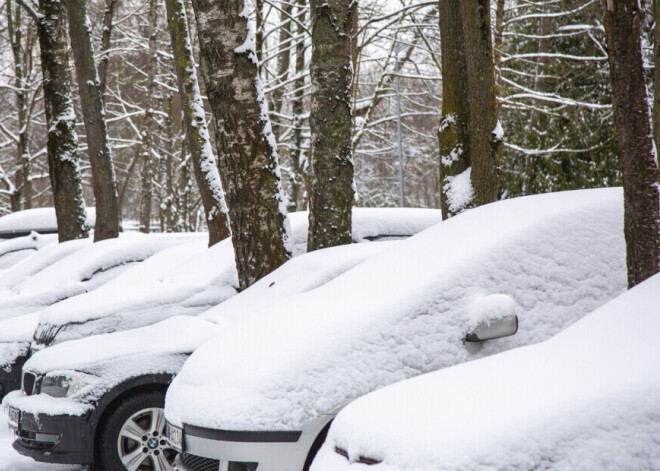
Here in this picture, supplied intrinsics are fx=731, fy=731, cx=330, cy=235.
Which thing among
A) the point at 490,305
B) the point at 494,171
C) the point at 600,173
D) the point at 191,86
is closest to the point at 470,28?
the point at 494,171

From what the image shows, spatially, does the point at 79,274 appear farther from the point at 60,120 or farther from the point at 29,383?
the point at 60,120

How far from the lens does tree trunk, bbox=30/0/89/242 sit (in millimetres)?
13039

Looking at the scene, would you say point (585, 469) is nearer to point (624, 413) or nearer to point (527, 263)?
point (624, 413)

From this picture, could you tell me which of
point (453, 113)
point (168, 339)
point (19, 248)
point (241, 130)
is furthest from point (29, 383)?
point (19, 248)

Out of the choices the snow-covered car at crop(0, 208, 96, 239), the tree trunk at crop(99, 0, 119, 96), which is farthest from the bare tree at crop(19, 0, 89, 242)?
the tree trunk at crop(99, 0, 119, 96)

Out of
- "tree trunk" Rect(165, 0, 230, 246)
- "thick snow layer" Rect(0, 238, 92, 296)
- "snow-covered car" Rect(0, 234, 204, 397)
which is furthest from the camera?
"thick snow layer" Rect(0, 238, 92, 296)

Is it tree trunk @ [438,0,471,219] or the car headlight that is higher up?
tree trunk @ [438,0,471,219]

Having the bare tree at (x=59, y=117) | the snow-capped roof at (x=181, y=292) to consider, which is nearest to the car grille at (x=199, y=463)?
the snow-capped roof at (x=181, y=292)

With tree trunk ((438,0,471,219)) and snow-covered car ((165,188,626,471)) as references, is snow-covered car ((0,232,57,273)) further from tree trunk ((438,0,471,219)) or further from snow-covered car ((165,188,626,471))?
snow-covered car ((165,188,626,471))

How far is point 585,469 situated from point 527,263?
1.80 metres

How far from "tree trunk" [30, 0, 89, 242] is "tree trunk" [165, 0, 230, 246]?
110 inches

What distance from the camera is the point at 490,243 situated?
3.83 m

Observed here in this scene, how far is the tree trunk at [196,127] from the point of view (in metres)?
10.6

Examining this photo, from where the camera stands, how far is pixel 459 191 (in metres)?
6.39
